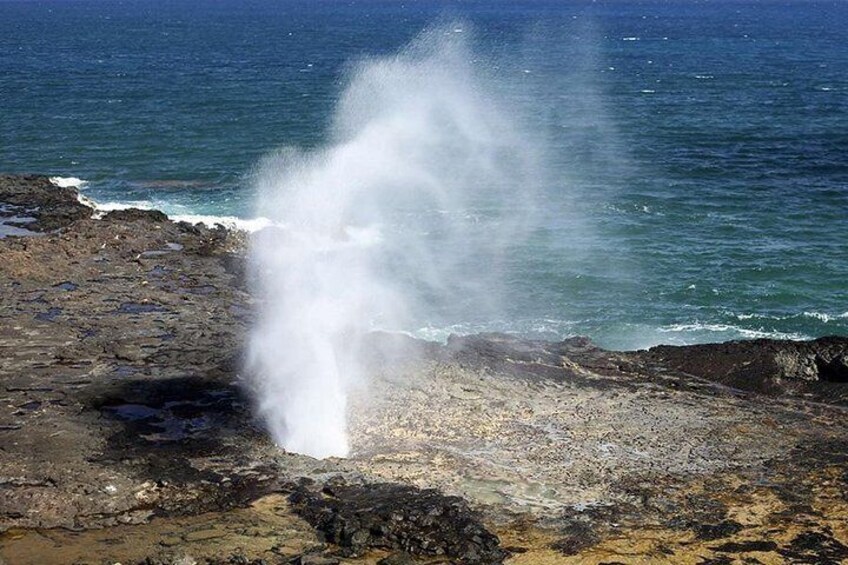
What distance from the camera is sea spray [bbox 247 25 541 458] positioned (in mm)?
27203

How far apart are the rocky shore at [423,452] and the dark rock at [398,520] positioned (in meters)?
0.04

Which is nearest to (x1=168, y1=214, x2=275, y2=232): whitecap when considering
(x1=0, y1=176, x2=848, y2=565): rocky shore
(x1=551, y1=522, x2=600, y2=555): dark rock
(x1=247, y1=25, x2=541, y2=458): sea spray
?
(x1=247, y1=25, x2=541, y2=458): sea spray

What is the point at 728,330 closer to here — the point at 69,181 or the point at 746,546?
the point at 746,546

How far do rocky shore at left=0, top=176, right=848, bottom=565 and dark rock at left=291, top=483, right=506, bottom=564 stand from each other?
0.04 metres

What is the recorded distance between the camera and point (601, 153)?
65.3m

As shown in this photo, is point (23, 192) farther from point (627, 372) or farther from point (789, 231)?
point (789, 231)

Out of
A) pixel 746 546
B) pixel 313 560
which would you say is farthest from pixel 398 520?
pixel 746 546

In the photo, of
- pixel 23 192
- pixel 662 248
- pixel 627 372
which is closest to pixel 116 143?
pixel 23 192

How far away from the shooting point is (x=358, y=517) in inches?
792

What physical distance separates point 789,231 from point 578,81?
53.6m

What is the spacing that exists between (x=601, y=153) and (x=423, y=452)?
44.9m

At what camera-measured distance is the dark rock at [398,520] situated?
63.3ft

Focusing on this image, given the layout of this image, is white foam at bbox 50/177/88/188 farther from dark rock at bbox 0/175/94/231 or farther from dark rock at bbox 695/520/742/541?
dark rock at bbox 695/520/742/541

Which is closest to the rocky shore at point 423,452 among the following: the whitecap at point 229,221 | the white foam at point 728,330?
the white foam at point 728,330
